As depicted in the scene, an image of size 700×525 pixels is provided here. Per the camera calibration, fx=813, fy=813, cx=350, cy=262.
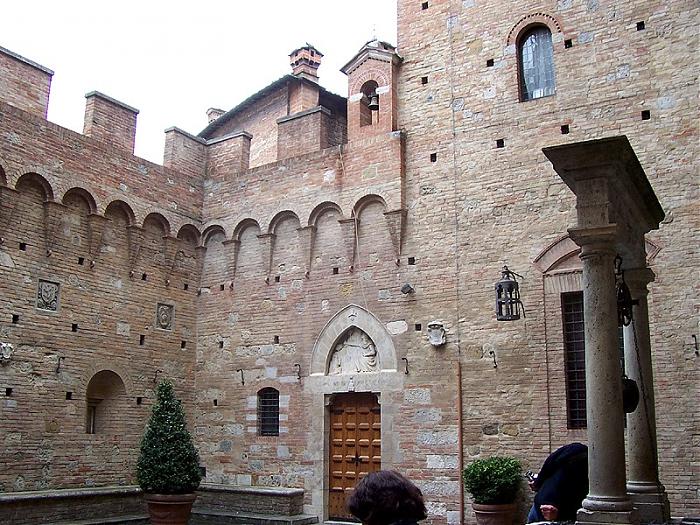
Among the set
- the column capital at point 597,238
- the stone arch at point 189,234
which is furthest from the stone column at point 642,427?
the stone arch at point 189,234

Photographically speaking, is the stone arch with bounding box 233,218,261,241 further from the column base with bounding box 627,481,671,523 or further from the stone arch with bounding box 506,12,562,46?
the column base with bounding box 627,481,671,523

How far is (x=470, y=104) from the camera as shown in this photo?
13758mm

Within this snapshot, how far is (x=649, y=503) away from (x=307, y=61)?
16.6m

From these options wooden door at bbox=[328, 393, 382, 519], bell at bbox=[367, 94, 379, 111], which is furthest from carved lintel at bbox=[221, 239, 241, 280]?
bell at bbox=[367, 94, 379, 111]

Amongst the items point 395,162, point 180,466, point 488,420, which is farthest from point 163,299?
point 488,420

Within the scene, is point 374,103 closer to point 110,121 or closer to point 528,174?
point 528,174

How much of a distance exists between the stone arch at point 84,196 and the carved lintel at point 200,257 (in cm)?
260

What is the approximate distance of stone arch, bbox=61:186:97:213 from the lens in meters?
14.4

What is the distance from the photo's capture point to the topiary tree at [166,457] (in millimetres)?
12336

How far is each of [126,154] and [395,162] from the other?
523cm

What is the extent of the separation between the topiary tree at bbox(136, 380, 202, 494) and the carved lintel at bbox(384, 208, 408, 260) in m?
4.59

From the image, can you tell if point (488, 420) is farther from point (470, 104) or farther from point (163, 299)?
point (163, 299)

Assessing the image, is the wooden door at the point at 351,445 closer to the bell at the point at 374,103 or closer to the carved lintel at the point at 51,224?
the bell at the point at 374,103

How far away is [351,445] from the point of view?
1416cm
